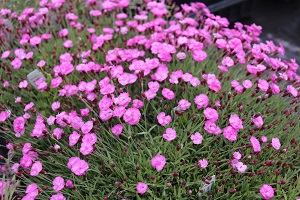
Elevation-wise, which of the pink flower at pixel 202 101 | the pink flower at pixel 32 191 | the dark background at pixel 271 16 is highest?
the pink flower at pixel 202 101

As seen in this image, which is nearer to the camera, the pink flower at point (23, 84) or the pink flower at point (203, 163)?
the pink flower at point (203, 163)

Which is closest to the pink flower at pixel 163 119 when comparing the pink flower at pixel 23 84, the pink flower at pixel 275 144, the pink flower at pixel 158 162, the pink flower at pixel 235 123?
the pink flower at pixel 158 162

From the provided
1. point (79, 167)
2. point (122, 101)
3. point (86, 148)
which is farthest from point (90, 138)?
point (122, 101)

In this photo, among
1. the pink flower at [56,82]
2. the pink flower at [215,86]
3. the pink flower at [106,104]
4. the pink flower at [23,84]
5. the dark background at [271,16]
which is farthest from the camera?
the dark background at [271,16]

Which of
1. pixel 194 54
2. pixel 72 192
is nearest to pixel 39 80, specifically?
pixel 72 192

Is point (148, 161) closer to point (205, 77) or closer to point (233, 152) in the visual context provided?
point (233, 152)

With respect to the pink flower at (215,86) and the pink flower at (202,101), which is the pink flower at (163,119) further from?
the pink flower at (215,86)

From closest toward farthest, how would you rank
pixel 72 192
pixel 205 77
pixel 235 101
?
pixel 72 192 → pixel 205 77 → pixel 235 101
